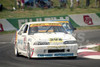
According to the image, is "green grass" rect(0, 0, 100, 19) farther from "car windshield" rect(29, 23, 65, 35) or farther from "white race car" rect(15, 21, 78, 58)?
"white race car" rect(15, 21, 78, 58)

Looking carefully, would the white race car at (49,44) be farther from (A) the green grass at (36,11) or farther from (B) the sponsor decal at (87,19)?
(A) the green grass at (36,11)

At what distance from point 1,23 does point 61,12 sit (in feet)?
27.2

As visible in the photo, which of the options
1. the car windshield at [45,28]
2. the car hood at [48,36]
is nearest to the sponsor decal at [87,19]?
the car windshield at [45,28]

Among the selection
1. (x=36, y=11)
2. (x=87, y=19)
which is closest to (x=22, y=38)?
(x=87, y=19)

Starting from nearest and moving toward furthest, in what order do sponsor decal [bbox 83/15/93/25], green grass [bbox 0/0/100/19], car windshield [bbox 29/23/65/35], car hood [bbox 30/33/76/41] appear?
car hood [bbox 30/33/76/41], car windshield [bbox 29/23/65/35], sponsor decal [bbox 83/15/93/25], green grass [bbox 0/0/100/19]

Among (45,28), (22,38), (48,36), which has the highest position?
(45,28)

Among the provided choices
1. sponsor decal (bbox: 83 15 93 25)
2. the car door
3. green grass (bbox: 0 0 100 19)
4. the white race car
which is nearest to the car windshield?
the white race car

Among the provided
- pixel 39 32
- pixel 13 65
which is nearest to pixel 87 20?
pixel 39 32

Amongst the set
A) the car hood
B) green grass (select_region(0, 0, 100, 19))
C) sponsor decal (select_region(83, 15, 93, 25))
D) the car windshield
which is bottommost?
sponsor decal (select_region(83, 15, 93, 25))

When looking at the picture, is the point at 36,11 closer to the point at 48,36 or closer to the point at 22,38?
the point at 22,38

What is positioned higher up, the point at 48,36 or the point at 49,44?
the point at 48,36

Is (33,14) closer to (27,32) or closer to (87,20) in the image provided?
(87,20)

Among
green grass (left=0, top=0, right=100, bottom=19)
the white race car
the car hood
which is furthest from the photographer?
green grass (left=0, top=0, right=100, bottom=19)

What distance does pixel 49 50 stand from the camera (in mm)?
10008
